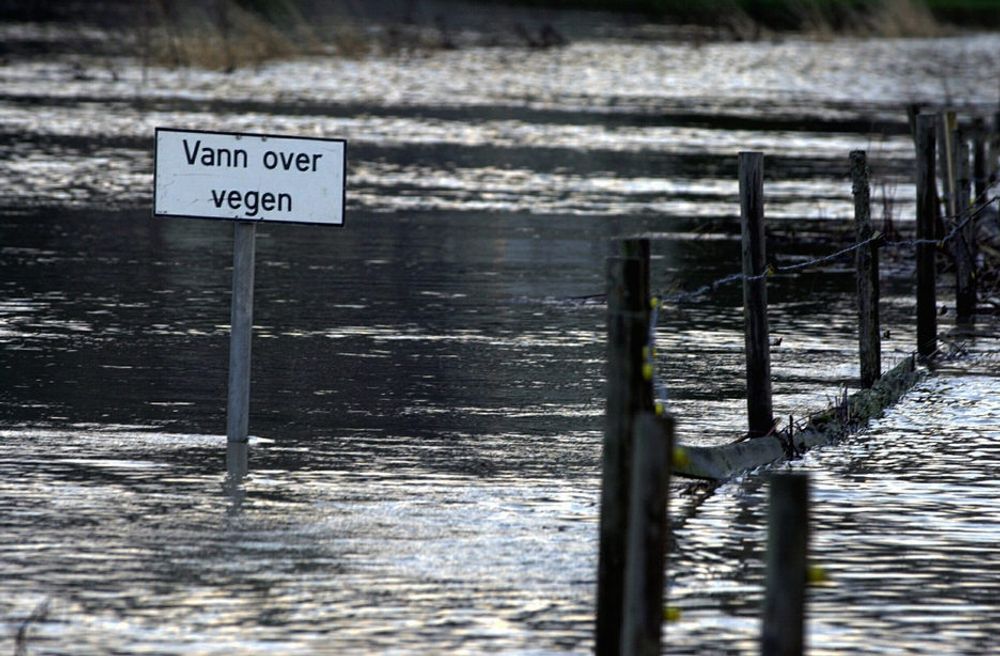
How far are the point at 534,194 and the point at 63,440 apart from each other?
1278 centimetres

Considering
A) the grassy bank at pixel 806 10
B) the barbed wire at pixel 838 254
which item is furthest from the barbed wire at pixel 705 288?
the grassy bank at pixel 806 10

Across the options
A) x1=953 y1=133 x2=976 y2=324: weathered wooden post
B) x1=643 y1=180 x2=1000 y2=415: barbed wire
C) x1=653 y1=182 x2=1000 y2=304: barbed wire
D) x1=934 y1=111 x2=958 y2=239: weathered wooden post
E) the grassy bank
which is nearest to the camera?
x1=643 y1=180 x2=1000 y2=415: barbed wire

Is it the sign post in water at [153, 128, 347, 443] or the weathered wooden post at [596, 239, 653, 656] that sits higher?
the sign post in water at [153, 128, 347, 443]

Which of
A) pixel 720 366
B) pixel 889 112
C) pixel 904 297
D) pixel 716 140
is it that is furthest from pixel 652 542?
pixel 889 112

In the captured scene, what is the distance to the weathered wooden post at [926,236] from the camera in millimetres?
12773

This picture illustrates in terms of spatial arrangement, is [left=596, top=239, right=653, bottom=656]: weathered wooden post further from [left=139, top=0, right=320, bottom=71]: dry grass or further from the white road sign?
[left=139, top=0, right=320, bottom=71]: dry grass

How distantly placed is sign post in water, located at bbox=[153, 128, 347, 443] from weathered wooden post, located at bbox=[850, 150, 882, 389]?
129 inches

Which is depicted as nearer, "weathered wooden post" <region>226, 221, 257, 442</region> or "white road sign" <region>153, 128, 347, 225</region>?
"white road sign" <region>153, 128, 347, 225</region>

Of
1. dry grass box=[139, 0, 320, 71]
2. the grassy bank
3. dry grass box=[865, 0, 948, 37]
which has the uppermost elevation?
the grassy bank

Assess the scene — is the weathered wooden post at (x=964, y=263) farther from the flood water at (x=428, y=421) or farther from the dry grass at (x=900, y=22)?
the dry grass at (x=900, y=22)

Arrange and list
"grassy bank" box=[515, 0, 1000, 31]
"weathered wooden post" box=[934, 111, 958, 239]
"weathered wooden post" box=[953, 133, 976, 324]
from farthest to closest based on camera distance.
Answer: "grassy bank" box=[515, 0, 1000, 31] → "weathered wooden post" box=[934, 111, 958, 239] → "weathered wooden post" box=[953, 133, 976, 324]

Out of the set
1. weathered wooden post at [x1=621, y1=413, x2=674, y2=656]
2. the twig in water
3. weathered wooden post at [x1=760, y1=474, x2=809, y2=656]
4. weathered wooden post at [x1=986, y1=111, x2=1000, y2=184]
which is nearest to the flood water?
the twig in water

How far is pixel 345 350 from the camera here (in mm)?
12438

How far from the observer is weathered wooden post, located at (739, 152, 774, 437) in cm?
977
